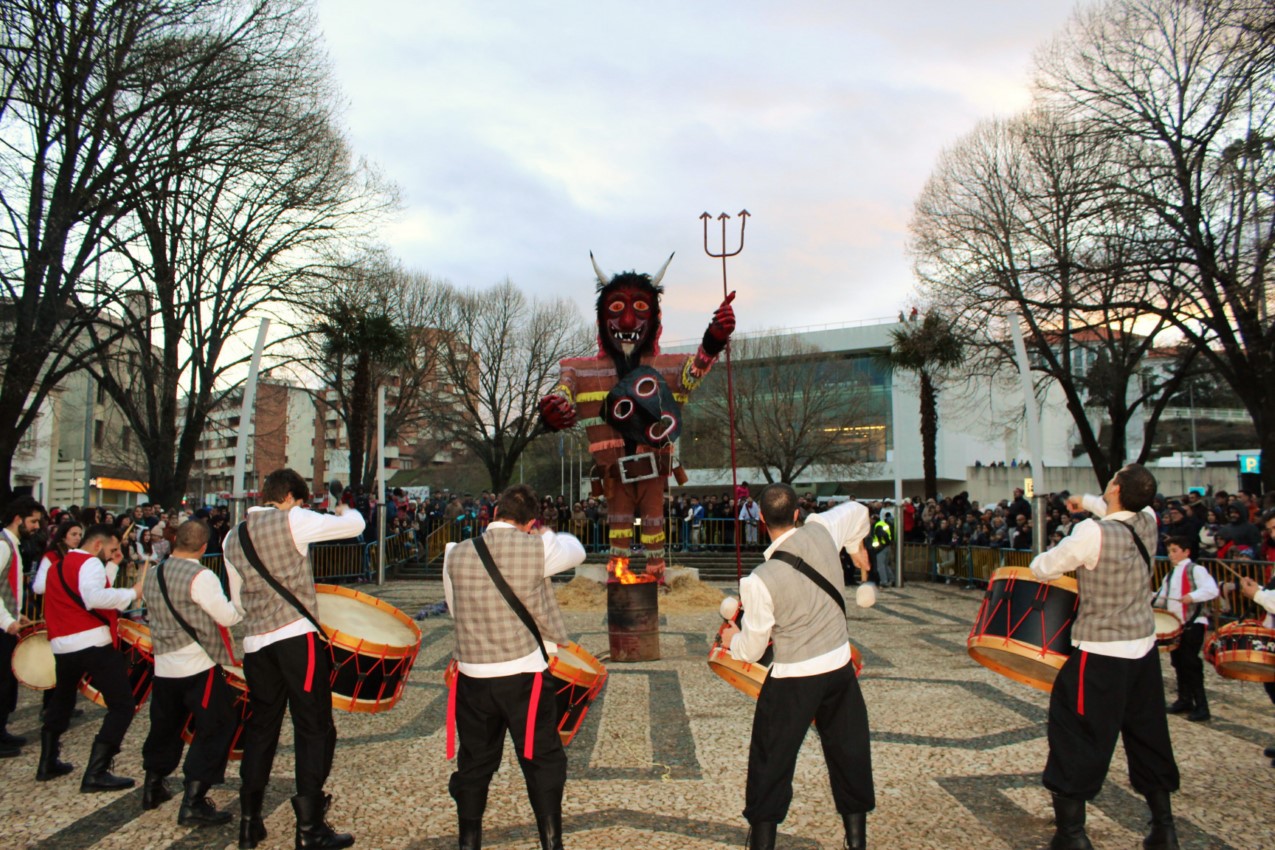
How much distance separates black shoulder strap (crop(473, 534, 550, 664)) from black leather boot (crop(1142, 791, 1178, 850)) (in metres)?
2.89

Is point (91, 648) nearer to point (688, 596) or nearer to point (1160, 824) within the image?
point (1160, 824)

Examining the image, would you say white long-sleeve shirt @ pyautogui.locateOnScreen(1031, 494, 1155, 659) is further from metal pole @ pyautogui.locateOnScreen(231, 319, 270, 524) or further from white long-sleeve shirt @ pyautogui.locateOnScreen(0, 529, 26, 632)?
metal pole @ pyautogui.locateOnScreen(231, 319, 270, 524)

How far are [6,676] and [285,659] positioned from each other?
334 centimetres

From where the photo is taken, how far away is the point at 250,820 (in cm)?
461

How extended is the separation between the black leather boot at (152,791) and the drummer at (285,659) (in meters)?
0.96

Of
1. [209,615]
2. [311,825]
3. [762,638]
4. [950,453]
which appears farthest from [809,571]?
[950,453]

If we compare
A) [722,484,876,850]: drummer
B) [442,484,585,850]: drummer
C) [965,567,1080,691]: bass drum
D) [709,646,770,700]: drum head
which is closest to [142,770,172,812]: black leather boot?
[442,484,585,850]: drummer

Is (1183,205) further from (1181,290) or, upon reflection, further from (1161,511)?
(1161,511)

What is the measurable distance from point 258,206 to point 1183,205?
723 inches

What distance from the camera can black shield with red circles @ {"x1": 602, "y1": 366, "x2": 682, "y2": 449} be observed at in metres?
11.5

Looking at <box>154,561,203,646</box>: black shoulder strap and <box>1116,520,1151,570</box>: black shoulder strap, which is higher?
<box>1116,520,1151,570</box>: black shoulder strap

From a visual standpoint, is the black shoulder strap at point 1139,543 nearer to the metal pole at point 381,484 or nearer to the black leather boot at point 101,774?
the black leather boot at point 101,774

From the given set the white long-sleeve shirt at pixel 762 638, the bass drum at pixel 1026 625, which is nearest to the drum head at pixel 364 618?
the white long-sleeve shirt at pixel 762 638

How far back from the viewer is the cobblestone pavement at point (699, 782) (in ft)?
15.5
